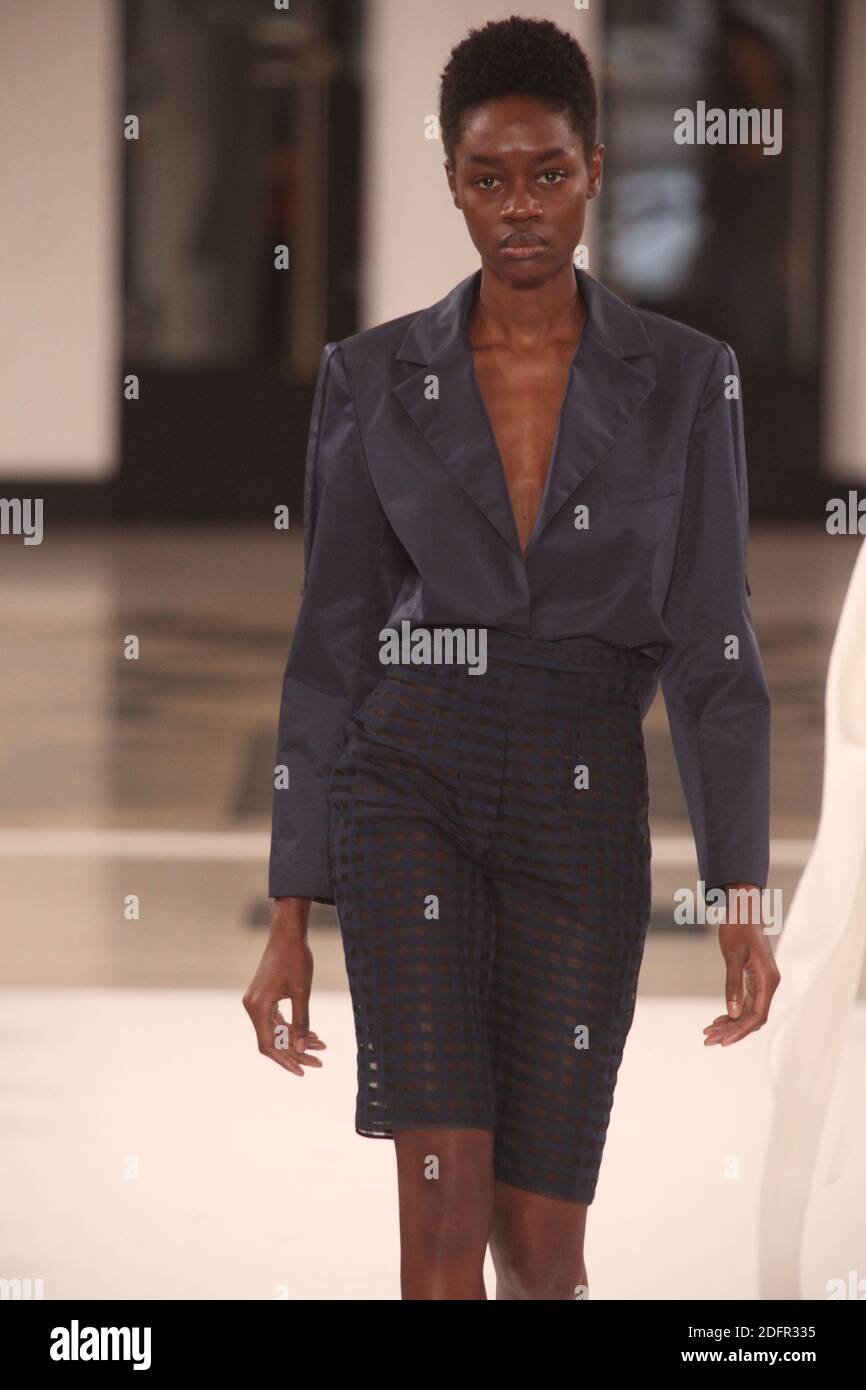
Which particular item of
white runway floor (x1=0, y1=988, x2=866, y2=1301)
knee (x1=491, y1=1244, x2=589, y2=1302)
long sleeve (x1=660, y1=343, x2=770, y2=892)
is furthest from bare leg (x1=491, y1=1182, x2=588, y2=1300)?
white runway floor (x1=0, y1=988, x2=866, y2=1301)

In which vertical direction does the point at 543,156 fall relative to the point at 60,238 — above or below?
below

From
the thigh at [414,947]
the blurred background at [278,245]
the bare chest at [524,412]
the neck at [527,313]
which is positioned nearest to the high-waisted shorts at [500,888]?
the thigh at [414,947]

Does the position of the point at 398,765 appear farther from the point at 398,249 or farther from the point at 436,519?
the point at 398,249

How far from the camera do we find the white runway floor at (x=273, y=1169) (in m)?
3.22

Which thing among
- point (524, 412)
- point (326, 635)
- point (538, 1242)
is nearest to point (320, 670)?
point (326, 635)

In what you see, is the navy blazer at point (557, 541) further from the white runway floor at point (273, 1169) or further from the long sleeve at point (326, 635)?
the white runway floor at point (273, 1169)

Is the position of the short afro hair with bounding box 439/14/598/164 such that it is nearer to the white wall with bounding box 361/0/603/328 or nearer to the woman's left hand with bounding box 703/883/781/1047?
the woman's left hand with bounding box 703/883/781/1047

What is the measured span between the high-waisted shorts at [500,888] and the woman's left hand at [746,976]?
0.31 ft

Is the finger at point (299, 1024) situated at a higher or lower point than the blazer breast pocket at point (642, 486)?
lower

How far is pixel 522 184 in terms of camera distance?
211 cm

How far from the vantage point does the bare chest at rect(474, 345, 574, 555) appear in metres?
2.17

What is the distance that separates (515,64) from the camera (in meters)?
2.14

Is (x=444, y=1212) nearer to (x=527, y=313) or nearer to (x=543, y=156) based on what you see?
(x=527, y=313)

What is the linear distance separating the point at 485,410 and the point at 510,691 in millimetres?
266
